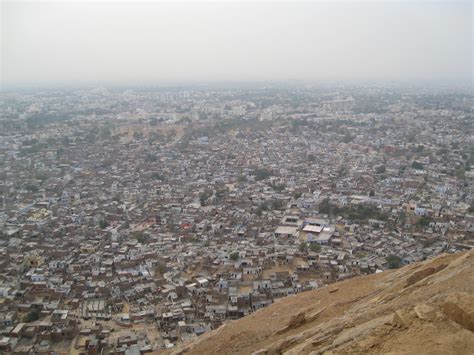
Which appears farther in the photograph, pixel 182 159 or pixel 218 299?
pixel 182 159

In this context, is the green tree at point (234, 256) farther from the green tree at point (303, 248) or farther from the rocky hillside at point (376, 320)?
the rocky hillside at point (376, 320)

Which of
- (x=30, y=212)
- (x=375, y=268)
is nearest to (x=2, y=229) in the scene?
(x=30, y=212)

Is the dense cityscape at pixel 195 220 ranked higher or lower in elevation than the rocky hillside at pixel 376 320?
lower

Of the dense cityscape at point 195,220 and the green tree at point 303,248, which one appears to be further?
the green tree at point 303,248

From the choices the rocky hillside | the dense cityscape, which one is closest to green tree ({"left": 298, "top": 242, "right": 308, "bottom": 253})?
the dense cityscape

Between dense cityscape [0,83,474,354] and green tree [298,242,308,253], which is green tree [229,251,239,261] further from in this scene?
green tree [298,242,308,253]

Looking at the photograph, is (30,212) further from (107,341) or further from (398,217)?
(398,217)

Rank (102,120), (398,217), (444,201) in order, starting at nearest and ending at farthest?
(398,217) < (444,201) < (102,120)

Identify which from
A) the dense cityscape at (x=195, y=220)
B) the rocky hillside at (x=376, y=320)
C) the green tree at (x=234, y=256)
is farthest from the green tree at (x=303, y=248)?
the rocky hillside at (x=376, y=320)
